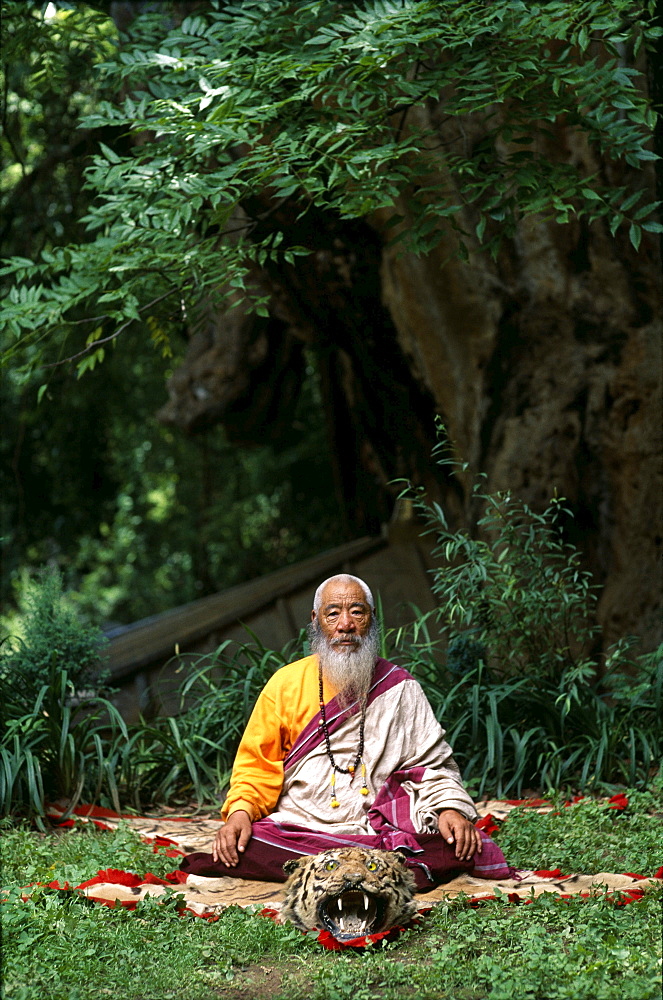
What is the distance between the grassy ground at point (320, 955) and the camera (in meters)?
2.55

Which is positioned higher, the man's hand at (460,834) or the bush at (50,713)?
the bush at (50,713)

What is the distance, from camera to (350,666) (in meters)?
3.61

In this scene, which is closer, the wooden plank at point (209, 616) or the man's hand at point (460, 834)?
the man's hand at point (460, 834)

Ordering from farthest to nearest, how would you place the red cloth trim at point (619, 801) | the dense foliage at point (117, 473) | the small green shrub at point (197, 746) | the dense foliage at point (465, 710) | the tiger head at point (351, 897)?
the dense foliage at point (117, 473) → the small green shrub at point (197, 746) → the dense foliage at point (465, 710) → the red cloth trim at point (619, 801) → the tiger head at point (351, 897)

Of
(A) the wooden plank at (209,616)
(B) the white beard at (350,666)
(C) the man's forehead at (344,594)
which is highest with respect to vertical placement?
(C) the man's forehead at (344,594)

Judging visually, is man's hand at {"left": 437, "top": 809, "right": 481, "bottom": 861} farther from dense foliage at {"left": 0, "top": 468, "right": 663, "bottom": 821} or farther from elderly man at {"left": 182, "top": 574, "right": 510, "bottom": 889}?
dense foliage at {"left": 0, "top": 468, "right": 663, "bottom": 821}

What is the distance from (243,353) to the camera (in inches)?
355

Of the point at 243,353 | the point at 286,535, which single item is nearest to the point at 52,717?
the point at 243,353

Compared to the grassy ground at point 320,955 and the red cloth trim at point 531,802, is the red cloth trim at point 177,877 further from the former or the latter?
the red cloth trim at point 531,802

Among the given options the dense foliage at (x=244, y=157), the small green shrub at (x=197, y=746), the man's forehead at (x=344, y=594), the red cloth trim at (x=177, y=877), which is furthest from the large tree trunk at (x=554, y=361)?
the red cloth trim at (x=177, y=877)

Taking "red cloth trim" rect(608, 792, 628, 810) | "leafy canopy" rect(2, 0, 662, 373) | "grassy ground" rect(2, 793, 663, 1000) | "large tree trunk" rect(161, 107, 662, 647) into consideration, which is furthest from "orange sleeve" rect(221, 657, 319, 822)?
"large tree trunk" rect(161, 107, 662, 647)

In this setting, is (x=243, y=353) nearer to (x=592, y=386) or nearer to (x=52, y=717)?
(x=592, y=386)

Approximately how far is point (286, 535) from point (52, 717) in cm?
915

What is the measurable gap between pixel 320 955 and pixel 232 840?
722 mm
